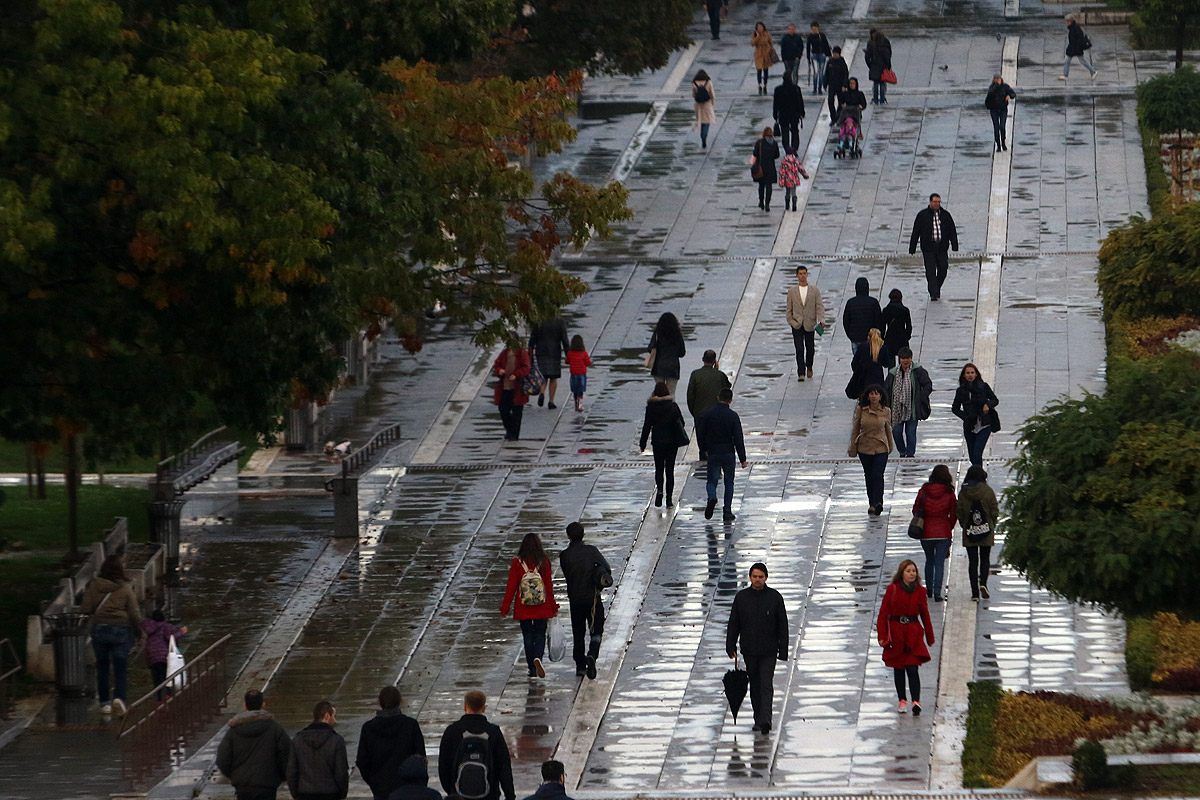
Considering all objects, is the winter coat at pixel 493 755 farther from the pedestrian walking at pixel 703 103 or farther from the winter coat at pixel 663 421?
the pedestrian walking at pixel 703 103

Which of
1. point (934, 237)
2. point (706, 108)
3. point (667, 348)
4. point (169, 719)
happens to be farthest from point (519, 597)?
point (706, 108)

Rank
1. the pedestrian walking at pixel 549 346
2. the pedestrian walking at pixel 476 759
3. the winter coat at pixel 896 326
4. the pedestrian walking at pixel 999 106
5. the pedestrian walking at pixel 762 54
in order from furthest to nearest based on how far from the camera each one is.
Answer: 1. the pedestrian walking at pixel 762 54
2. the pedestrian walking at pixel 999 106
3. the pedestrian walking at pixel 549 346
4. the winter coat at pixel 896 326
5. the pedestrian walking at pixel 476 759

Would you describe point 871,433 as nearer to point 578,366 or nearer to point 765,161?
point 578,366

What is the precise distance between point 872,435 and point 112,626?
24.7ft

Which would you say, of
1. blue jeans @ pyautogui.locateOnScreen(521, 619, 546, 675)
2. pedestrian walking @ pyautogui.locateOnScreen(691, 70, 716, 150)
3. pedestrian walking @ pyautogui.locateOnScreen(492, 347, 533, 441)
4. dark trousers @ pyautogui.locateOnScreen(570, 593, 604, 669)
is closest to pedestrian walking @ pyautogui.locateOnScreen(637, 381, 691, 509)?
pedestrian walking @ pyautogui.locateOnScreen(492, 347, 533, 441)

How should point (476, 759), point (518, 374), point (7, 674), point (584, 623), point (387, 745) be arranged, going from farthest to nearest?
point (518, 374)
point (584, 623)
point (7, 674)
point (387, 745)
point (476, 759)

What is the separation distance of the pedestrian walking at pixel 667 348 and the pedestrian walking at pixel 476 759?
12361 mm

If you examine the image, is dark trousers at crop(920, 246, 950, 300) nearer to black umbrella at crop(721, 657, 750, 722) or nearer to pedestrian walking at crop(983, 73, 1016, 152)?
pedestrian walking at crop(983, 73, 1016, 152)

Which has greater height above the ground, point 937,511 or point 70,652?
point 937,511

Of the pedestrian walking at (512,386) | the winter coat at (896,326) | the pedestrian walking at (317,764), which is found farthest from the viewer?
the winter coat at (896,326)

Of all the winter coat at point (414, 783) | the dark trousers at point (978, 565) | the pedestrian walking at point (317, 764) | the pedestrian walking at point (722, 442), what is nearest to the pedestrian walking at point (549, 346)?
the pedestrian walking at point (722, 442)

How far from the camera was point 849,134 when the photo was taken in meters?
38.3

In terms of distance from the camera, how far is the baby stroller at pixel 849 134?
125ft

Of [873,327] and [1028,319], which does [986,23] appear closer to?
[1028,319]
